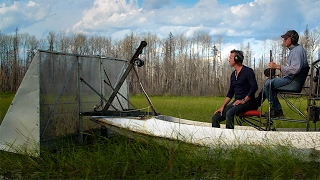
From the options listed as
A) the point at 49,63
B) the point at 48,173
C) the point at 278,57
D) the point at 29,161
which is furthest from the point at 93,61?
the point at 278,57

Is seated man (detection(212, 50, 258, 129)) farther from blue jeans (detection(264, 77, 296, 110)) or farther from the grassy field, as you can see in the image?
the grassy field

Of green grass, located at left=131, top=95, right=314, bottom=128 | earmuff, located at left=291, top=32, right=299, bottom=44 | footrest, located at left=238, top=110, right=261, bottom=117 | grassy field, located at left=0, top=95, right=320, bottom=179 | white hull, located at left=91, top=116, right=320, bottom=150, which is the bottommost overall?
green grass, located at left=131, top=95, right=314, bottom=128

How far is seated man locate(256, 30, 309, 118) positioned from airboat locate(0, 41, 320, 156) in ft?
0.46

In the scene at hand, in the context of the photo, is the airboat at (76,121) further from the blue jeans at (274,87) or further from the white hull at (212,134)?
the blue jeans at (274,87)

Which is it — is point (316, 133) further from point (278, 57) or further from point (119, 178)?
point (278, 57)

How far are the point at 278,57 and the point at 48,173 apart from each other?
967 inches

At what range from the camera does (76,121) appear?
764 cm

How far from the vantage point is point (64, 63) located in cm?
731

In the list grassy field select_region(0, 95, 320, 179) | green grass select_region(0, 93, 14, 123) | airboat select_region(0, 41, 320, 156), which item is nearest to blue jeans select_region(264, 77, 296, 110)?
airboat select_region(0, 41, 320, 156)

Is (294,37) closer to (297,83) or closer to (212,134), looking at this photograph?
(297,83)

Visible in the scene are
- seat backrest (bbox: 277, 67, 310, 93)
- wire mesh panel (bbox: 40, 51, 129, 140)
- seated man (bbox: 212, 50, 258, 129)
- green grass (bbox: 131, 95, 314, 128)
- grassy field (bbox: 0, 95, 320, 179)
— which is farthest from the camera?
green grass (bbox: 131, 95, 314, 128)

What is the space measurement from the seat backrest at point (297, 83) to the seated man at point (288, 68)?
1 cm

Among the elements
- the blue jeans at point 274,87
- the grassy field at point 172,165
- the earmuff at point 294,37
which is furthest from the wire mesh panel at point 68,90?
the earmuff at point 294,37

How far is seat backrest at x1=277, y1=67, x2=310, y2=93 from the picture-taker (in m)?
6.17
